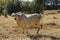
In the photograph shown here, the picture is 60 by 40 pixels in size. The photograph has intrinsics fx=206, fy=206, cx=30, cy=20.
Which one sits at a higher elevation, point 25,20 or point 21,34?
point 25,20

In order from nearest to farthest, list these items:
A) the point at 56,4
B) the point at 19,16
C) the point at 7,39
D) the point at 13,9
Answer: the point at 7,39, the point at 19,16, the point at 13,9, the point at 56,4

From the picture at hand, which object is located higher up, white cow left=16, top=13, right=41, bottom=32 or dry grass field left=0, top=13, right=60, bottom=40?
white cow left=16, top=13, right=41, bottom=32

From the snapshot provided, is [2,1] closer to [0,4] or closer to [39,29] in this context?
[0,4]

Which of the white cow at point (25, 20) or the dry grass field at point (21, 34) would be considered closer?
the dry grass field at point (21, 34)

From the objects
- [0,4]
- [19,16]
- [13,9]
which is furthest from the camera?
[0,4]

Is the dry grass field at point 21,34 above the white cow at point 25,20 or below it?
below

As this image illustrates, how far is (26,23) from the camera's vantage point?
10.1 m

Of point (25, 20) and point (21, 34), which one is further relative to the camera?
point (25, 20)

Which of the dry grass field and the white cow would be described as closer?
the dry grass field

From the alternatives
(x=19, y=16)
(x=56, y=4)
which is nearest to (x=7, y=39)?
(x=19, y=16)

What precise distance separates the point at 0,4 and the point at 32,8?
569 cm

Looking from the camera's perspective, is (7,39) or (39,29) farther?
(39,29)

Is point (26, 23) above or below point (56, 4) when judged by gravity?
above

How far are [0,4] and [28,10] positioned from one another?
5.07 m
